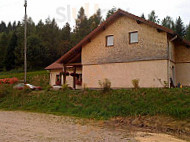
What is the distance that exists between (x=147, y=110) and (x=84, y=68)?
1075 cm

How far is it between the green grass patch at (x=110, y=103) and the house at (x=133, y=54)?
4026 millimetres

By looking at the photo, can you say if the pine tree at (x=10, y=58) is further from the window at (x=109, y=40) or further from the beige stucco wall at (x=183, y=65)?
the beige stucco wall at (x=183, y=65)

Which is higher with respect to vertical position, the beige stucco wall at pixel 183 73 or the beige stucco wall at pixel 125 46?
the beige stucco wall at pixel 125 46

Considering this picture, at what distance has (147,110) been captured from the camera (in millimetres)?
11484

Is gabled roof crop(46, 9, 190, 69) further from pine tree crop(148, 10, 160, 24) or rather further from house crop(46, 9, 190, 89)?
pine tree crop(148, 10, 160, 24)

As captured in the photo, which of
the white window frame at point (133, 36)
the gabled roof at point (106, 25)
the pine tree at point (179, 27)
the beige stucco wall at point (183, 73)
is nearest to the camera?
the gabled roof at point (106, 25)

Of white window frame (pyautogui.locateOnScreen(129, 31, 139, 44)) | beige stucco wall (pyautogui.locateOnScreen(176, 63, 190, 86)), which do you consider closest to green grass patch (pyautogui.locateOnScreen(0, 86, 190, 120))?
white window frame (pyautogui.locateOnScreen(129, 31, 139, 44))

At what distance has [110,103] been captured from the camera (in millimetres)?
13383

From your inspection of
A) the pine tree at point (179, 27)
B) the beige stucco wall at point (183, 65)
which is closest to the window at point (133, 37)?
the beige stucco wall at point (183, 65)

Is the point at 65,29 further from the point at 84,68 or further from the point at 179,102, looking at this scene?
the point at 179,102

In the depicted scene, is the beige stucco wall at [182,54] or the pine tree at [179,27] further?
the pine tree at [179,27]

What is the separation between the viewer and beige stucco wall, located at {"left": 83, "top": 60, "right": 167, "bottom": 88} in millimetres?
17125

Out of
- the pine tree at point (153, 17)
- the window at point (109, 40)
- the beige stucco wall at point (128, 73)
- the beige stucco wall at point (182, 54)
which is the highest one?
the pine tree at point (153, 17)

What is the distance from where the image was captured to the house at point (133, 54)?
17203mm
